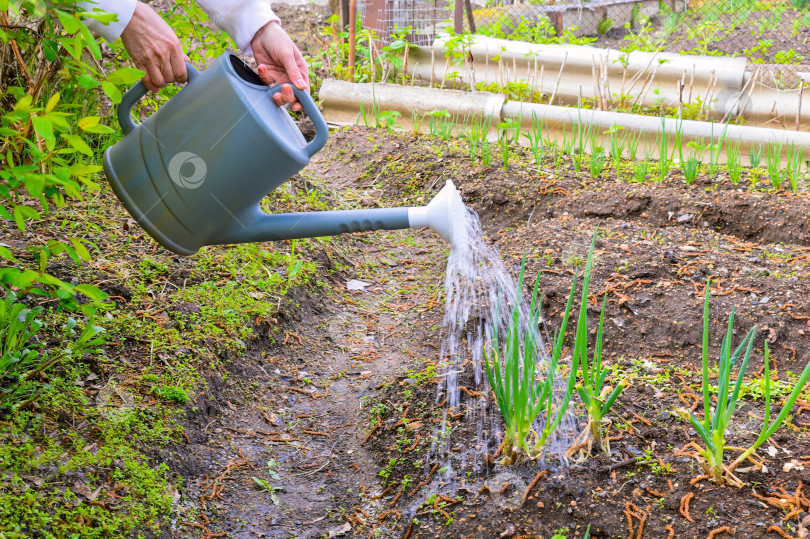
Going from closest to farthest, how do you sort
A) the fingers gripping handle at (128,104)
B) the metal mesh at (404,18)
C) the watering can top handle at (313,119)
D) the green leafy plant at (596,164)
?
the watering can top handle at (313,119)
the fingers gripping handle at (128,104)
the green leafy plant at (596,164)
the metal mesh at (404,18)

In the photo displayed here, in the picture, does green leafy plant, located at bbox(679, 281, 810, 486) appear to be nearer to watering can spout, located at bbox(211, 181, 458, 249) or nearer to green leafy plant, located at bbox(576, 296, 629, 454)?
green leafy plant, located at bbox(576, 296, 629, 454)

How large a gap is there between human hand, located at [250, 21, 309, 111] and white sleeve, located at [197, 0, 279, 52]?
2cm

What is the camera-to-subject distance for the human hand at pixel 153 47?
58.2 inches

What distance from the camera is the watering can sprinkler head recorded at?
147 cm

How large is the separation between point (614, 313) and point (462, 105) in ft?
8.26

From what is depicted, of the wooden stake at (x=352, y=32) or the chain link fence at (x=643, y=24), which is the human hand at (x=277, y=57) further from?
the chain link fence at (x=643, y=24)

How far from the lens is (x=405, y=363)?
257 cm

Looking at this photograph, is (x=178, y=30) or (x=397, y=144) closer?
(x=178, y=30)

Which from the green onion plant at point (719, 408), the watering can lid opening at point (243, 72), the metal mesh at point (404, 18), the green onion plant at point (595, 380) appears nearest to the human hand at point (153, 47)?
the watering can lid opening at point (243, 72)

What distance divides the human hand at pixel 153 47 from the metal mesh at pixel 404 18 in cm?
424

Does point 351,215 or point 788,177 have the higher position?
point 351,215

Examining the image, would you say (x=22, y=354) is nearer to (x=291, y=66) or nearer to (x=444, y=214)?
(x=291, y=66)

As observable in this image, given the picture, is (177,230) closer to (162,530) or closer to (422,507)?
(162,530)

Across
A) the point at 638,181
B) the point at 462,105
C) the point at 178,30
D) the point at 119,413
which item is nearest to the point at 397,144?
the point at 462,105
